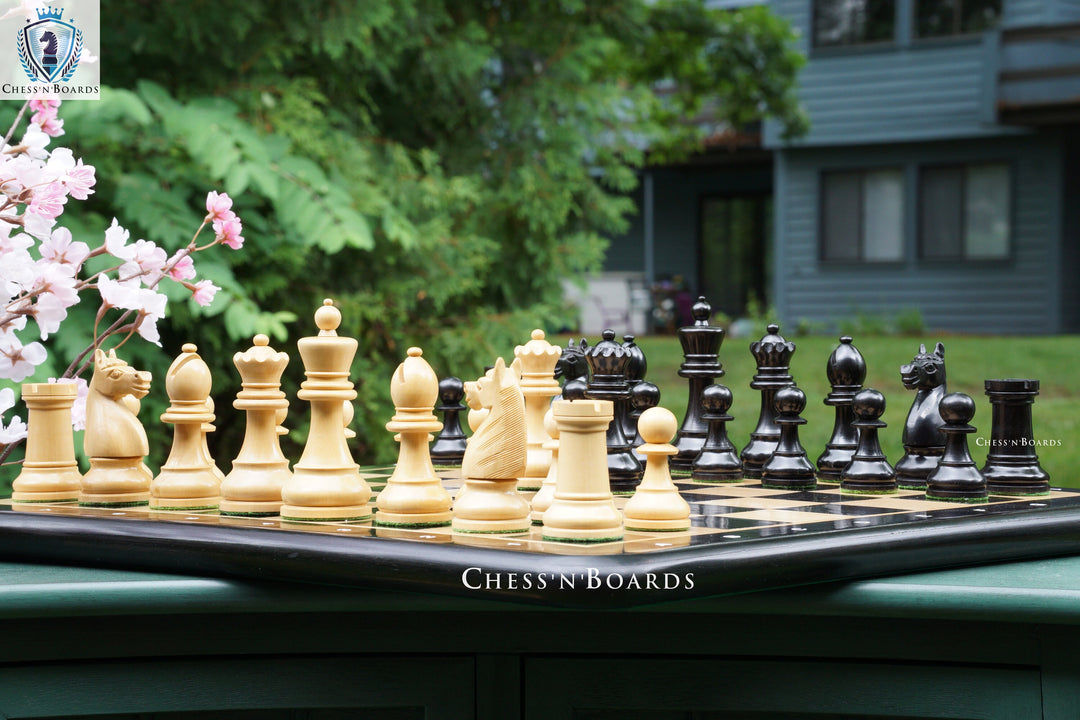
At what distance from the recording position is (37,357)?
6.07 ft

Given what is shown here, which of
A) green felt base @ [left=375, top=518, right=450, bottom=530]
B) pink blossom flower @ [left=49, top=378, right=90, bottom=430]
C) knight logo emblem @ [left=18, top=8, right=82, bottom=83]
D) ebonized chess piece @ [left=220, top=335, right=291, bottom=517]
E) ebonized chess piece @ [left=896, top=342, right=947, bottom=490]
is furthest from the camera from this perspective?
knight logo emblem @ [left=18, top=8, right=82, bottom=83]

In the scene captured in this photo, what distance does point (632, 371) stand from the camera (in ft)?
7.74

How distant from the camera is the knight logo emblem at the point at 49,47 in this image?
3463mm

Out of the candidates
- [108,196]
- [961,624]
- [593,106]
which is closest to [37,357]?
[961,624]

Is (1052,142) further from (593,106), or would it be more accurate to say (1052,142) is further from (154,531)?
(154,531)

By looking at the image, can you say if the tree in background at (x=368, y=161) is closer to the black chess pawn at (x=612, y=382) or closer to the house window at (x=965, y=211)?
the black chess pawn at (x=612, y=382)

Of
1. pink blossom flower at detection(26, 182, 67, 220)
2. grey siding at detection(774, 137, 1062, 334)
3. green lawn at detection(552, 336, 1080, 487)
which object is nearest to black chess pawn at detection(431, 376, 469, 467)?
pink blossom flower at detection(26, 182, 67, 220)

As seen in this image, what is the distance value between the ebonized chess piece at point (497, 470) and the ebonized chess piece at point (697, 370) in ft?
2.82

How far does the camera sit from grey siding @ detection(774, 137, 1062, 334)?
1546 cm

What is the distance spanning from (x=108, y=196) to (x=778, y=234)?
44.8 feet

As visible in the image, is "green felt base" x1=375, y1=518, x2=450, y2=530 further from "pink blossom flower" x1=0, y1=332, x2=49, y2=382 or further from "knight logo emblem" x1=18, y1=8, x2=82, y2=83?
"knight logo emblem" x1=18, y1=8, x2=82, y2=83

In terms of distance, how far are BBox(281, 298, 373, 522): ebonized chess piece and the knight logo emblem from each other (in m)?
2.06

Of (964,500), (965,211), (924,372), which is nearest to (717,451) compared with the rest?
(924,372)

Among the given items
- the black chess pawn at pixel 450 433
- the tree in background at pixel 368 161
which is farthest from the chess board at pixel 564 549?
the tree in background at pixel 368 161
